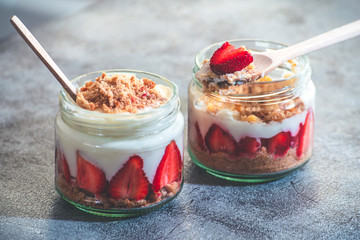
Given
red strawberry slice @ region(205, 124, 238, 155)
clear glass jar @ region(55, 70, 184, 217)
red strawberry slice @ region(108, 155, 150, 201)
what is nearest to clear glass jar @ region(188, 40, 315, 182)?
A: red strawberry slice @ region(205, 124, 238, 155)

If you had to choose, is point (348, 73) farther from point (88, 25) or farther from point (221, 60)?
point (88, 25)

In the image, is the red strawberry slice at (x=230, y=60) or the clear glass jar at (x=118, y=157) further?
the red strawberry slice at (x=230, y=60)

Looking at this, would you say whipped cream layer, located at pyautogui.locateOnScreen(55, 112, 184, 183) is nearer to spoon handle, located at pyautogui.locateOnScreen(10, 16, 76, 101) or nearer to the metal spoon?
spoon handle, located at pyautogui.locateOnScreen(10, 16, 76, 101)

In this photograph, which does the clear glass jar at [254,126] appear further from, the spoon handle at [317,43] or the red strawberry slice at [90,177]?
the red strawberry slice at [90,177]

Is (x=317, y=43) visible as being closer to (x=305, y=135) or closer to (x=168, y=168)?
(x=305, y=135)

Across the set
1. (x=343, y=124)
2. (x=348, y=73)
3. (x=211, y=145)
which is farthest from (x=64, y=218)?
(x=348, y=73)

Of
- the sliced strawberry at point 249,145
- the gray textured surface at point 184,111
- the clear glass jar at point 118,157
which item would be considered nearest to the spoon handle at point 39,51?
the clear glass jar at point 118,157

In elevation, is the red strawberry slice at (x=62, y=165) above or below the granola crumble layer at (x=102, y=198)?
above
